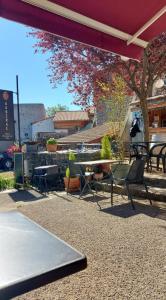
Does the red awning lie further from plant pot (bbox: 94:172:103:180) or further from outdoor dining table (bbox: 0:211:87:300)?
plant pot (bbox: 94:172:103:180)

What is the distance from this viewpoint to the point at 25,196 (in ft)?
27.1

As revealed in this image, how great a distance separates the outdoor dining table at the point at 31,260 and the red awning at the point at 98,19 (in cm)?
192

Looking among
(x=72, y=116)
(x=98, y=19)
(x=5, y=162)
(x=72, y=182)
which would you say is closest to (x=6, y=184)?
(x=72, y=182)

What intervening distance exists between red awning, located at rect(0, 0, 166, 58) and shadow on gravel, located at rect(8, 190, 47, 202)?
17.2 feet

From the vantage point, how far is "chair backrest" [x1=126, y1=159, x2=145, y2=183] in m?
6.22

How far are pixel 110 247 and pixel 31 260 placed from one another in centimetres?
289

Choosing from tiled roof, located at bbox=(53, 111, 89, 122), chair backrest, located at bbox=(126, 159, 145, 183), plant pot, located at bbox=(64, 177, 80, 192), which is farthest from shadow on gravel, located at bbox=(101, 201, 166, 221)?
tiled roof, located at bbox=(53, 111, 89, 122)

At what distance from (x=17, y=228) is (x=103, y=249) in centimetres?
237

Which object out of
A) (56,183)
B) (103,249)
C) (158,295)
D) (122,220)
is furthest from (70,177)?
(158,295)

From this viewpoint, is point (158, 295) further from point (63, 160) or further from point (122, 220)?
point (63, 160)

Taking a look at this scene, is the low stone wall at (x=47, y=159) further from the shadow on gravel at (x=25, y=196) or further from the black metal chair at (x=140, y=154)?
the black metal chair at (x=140, y=154)

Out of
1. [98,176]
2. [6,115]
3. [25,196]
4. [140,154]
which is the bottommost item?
[25,196]

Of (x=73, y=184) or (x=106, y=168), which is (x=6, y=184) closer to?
(x=73, y=184)

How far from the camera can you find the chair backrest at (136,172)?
6.22 metres
